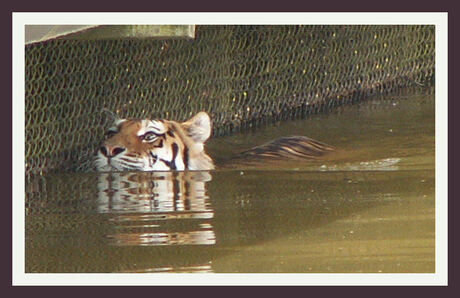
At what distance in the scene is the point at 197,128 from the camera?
37.4 feet

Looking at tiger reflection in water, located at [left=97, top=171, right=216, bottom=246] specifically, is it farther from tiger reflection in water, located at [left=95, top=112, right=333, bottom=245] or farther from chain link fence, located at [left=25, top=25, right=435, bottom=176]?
chain link fence, located at [left=25, top=25, right=435, bottom=176]

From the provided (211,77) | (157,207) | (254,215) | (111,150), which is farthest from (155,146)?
(254,215)

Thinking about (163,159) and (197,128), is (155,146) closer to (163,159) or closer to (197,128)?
(163,159)

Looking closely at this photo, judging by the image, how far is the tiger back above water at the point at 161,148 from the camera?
11.0m

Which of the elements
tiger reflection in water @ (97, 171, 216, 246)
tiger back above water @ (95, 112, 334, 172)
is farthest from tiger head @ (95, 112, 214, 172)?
tiger reflection in water @ (97, 171, 216, 246)

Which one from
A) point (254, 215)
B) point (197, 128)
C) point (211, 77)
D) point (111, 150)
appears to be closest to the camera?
point (254, 215)

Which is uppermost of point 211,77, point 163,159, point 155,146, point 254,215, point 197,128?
point 211,77

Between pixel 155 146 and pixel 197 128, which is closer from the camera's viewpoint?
pixel 155 146

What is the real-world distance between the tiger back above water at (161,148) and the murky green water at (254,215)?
177 millimetres

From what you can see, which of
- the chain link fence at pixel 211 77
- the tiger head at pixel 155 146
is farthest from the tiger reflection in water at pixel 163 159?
the chain link fence at pixel 211 77

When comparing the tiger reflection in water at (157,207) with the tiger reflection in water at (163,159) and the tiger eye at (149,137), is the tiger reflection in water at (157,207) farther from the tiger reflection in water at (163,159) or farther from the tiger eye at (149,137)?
the tiger eye at (149,137)

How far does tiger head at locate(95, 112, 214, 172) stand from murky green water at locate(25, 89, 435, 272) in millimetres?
181

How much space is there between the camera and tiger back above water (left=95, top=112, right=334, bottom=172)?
11047 mm

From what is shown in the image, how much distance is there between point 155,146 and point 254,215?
207 centimetres
